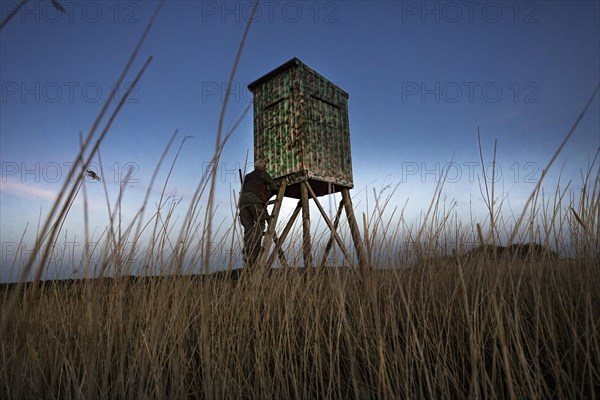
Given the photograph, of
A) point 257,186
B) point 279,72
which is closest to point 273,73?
point 279,72

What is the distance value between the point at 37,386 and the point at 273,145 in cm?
430

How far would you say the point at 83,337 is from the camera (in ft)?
5.24

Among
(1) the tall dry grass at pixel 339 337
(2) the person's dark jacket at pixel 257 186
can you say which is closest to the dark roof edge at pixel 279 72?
(2) the person's dark jacket at pixel 257 186

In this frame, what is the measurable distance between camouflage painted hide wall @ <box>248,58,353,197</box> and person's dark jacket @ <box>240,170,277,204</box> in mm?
232

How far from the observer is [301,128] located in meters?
4.82

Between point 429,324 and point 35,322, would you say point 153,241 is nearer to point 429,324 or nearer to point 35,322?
point 35,322

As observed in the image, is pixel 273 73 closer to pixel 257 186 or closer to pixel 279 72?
pixel 279 72

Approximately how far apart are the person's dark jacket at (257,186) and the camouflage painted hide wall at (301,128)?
0.76 ft

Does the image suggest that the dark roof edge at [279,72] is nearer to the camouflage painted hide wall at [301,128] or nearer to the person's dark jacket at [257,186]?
the camouflage painted hide wall at [301,128]

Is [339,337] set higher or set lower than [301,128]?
lower

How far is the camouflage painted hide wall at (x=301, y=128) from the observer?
4.85 meters

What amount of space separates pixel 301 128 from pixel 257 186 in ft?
3.50

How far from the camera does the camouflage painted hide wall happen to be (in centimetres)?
485

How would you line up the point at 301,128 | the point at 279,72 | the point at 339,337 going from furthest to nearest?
the point at 279,72 → the point at 301,128 → the point at 339,337
